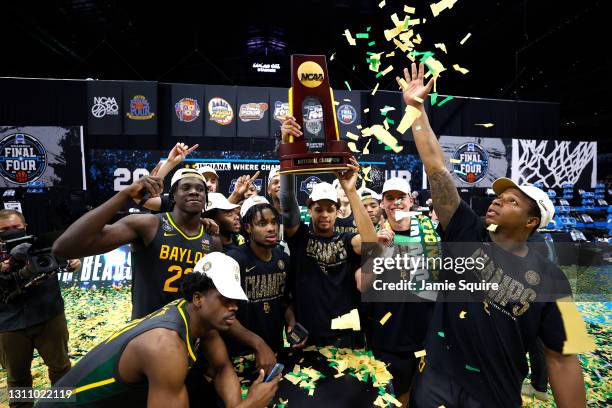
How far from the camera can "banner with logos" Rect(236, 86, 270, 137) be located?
→ 10453 mm

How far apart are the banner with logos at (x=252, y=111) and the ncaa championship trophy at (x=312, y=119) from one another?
26.0 ft

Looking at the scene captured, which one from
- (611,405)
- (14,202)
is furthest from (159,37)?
(611,405)

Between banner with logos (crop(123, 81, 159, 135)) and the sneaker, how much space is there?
9.87m

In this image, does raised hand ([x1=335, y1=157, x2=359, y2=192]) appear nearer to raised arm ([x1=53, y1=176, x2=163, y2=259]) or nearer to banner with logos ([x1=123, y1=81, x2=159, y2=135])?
raised arm ([x1=53, y1=176, x2=163, y2=259])

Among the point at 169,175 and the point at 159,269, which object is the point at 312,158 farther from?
the point at 169,175

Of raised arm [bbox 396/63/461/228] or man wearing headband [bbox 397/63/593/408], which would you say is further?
raised arm [bbox 396/63/461/228]

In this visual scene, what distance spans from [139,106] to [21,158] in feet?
10.1

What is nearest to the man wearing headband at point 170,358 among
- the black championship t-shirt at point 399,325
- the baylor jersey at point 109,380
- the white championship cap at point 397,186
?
the baylor jersey at point 109,380

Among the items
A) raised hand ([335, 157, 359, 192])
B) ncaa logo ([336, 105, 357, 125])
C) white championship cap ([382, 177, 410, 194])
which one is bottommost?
white championship cap ([382, 177, 410, 194])

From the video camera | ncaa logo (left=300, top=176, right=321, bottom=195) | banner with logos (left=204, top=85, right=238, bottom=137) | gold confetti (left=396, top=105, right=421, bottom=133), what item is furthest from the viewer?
banner with logos (left=204, top=85, right=238, bottom=137)

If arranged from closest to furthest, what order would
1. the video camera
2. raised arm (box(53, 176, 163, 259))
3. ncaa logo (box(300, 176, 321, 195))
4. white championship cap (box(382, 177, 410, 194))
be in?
raised arm (box(53, 176, 163, 259)) < the video camera < white championship cap (box(382, 177, 410, 194)) < ncaa logo (box(300, 176, 321, 195))

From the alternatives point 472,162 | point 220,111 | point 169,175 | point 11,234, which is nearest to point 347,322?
point 11,234

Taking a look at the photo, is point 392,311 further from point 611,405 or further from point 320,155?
point 611,405

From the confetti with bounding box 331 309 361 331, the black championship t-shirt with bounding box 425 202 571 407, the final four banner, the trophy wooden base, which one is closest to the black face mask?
the trophy wooden base
